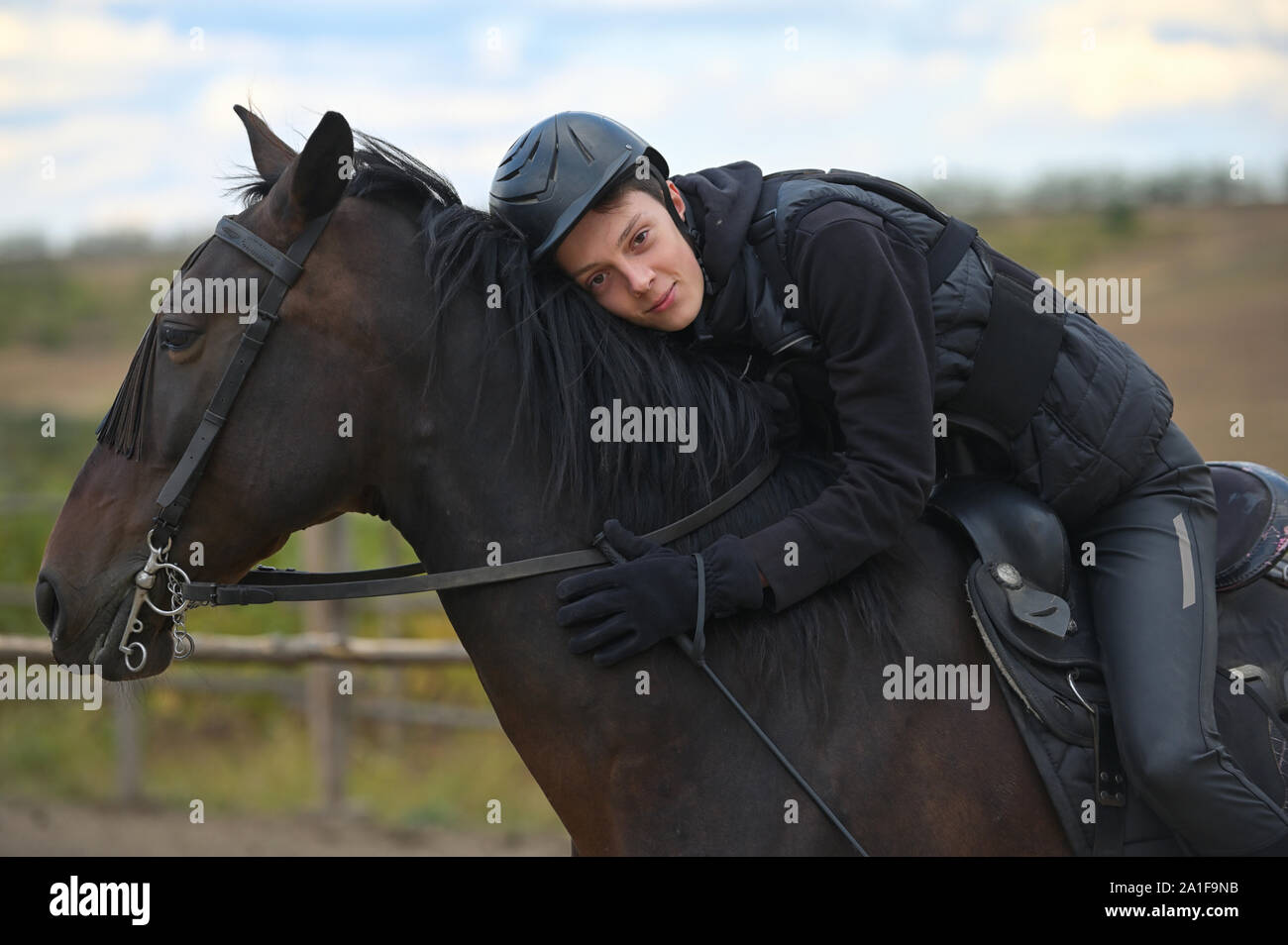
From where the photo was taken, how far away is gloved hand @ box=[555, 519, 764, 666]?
2320 mm

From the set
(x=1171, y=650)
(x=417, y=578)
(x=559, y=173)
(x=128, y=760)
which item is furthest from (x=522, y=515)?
(x=128, y=760)

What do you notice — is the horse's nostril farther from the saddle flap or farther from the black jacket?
the saddle flap

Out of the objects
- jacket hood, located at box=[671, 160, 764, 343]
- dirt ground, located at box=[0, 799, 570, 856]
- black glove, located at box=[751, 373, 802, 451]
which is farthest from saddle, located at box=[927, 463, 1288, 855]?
dirt ground, located at box=[0, 799, 570, 856]

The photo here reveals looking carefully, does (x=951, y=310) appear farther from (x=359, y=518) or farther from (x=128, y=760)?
(x=359, y=518)

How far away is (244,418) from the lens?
91.2 inches

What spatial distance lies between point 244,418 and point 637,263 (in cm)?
92

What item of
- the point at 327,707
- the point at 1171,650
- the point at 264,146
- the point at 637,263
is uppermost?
the point at 264,146

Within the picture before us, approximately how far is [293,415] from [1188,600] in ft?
6.62

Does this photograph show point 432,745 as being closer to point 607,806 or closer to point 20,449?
point 607,806

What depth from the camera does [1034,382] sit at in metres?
2.56

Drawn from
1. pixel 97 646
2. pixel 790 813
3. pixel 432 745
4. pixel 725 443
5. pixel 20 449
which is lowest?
pixel 432 745

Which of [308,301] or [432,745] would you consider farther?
[432,745]

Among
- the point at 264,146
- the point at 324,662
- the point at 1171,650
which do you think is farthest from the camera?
the point at 324,662
